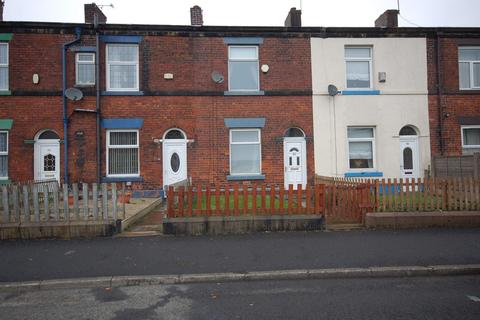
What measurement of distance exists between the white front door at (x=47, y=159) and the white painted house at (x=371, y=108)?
1005cm

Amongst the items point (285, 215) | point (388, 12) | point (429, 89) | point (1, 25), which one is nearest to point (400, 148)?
point (429, 89)

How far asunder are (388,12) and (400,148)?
6.06 m

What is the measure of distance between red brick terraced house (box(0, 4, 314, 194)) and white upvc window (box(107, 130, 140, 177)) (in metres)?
0.04

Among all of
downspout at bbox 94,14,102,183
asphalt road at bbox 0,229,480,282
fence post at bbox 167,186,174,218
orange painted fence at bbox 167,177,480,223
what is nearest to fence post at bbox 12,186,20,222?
asphalt road at bbox 0,229,480,282

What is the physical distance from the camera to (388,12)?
15016 mm

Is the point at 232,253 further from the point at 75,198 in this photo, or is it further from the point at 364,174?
the point at 364,174

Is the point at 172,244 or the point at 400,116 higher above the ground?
the point at 400,116

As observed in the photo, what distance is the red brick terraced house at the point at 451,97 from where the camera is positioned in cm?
1407

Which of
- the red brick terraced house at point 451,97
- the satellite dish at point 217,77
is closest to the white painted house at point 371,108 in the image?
the red brick terraced house at point 451,97

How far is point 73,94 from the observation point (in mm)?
12828

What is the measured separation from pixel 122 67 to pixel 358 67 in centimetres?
963

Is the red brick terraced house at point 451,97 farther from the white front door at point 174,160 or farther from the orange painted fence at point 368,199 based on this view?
the white front door at point 174,160

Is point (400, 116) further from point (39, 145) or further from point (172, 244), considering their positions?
point (39, 145)

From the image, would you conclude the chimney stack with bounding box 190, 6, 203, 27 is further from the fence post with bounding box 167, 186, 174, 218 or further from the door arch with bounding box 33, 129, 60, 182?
the fence post with bounding box 167, 186, 174, 218
